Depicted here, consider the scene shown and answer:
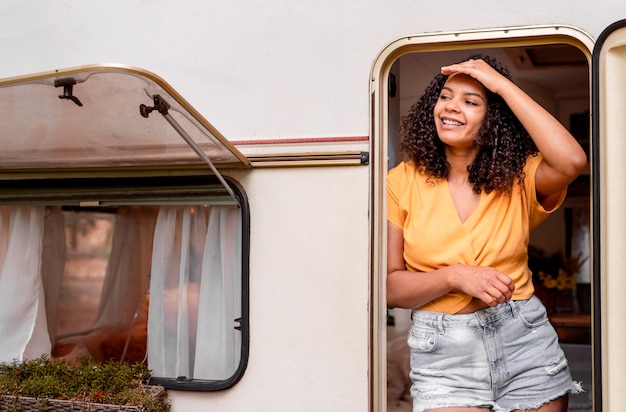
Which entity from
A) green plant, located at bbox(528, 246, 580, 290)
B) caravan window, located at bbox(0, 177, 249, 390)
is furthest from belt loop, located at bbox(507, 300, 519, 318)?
green plant, located at bbox(528, 246, 580, 290)

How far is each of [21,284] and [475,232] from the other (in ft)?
7.58

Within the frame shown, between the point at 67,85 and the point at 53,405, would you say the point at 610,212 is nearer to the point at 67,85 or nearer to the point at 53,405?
the point at 67,85

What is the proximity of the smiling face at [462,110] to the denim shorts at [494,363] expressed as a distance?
69cm

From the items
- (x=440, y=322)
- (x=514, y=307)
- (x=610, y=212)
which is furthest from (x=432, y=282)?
(x=610, y=212)

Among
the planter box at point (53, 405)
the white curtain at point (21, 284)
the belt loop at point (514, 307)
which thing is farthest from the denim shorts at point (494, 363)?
the white curtain at point (21, 284)

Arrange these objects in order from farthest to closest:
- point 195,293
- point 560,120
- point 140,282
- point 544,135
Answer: point 560,120, point 140,282, point 195,293, point 544,135

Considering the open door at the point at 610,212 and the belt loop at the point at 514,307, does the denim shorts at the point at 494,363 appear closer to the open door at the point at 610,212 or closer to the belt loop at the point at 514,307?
the belt loop at the point at 514,307

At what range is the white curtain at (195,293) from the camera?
3084mm

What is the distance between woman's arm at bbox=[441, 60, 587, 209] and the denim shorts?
49 centimetres

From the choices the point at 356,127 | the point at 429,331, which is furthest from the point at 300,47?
the point at 429,331

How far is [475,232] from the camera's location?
2605mm

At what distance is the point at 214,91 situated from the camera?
2.99 m

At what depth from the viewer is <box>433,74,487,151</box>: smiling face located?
Answer: 2.67 metres

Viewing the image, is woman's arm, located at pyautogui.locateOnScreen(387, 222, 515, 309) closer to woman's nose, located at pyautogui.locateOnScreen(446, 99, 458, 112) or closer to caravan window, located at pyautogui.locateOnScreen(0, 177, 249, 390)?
woman's nose, located at pyautogui.locateOnScreen(446, 99, 458, 112)
